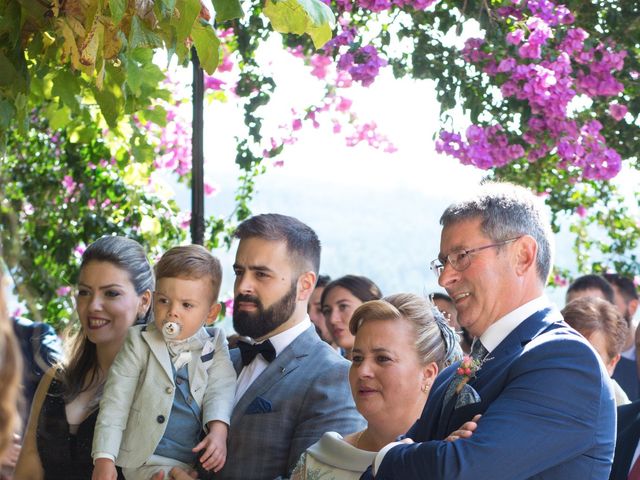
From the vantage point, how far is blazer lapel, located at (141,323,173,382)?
4211mm

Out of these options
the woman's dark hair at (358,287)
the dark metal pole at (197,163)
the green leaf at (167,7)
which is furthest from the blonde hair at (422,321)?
the woman's dark hair at (358,287)

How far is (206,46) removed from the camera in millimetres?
3736

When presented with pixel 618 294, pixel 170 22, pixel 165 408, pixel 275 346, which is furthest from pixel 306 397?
pixel 618 294

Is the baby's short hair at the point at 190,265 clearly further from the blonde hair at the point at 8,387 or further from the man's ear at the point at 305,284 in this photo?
the blonde hair at the point at 8,387

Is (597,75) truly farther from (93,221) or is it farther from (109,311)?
(93,221)

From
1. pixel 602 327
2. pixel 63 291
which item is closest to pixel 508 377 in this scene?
pixel 602 327

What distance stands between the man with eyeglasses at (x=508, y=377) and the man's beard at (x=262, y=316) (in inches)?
42.8

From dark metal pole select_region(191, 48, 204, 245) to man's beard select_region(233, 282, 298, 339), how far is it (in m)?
1.76

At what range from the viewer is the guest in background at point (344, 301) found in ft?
20.7

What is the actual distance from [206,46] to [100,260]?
1.32 meters

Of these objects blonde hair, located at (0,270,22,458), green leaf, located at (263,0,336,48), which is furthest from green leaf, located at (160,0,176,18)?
blonde hair, located at (0,270,22,458)

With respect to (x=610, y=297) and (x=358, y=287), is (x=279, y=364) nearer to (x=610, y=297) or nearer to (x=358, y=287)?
(x=358, y=287)

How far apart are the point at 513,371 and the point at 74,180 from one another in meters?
5.26

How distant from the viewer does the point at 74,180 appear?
7.55 meters
